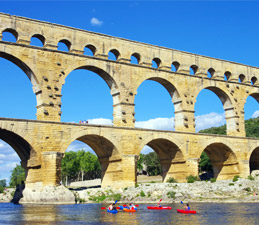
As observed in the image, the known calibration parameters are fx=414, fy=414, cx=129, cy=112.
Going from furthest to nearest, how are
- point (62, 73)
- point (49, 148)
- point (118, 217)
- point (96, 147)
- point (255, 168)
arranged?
point (255, 168), point (96, 147), point (62, 73), point (49, 148), point (118, 217)

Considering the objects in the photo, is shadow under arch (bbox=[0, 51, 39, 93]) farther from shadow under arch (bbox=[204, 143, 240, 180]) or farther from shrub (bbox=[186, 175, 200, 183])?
shadow under arch (bbox=[204, 143, 240, 180])

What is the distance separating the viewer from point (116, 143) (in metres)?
32.7

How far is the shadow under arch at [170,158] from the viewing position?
119 feet

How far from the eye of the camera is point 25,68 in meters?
30.8

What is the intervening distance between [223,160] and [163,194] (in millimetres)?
12452

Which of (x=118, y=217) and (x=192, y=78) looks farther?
(x=192, y=78)

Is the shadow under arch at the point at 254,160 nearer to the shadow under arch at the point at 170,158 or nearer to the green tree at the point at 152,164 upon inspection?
the shadow under arch at the point at 170,158

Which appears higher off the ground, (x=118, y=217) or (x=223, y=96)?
(x=223, y=96)

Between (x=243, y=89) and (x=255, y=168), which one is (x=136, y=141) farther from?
(x=255, y=168)

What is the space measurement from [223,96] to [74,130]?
1794cm

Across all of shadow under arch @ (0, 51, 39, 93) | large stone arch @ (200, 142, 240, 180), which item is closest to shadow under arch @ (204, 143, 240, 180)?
large stone arch @ (200, 142, 240, 180)

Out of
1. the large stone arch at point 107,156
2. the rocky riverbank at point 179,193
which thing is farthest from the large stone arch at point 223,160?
the large stone arch at point 107,156

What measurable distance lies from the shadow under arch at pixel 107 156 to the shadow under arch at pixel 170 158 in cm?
477

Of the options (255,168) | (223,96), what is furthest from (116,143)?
(255,168)
